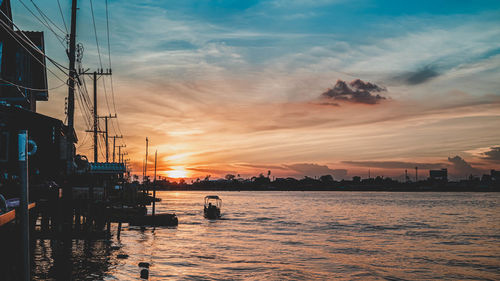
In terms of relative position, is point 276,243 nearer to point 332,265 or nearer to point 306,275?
point 332,265

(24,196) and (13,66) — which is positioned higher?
(13,66)

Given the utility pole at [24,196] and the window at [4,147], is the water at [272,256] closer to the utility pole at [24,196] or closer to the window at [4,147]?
the window at [4,147]

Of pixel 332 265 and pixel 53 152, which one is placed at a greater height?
pixel 53 152

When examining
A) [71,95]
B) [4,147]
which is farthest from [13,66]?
[4,147]

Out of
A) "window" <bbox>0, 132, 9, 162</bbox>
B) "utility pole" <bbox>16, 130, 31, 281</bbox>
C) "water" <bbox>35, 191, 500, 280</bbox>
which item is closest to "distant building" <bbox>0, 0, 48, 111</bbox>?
"window" <bbox>0, 132, 9, 162</bbox>

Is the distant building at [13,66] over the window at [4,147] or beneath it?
over

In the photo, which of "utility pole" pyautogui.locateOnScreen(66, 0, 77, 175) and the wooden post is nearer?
the wooden post

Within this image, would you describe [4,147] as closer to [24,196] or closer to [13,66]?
[13,66]

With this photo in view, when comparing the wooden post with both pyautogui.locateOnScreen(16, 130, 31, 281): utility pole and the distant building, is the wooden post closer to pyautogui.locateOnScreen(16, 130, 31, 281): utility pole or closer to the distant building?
pyautogui.locateOnScreen(16, 130, 31, 281): utility pole

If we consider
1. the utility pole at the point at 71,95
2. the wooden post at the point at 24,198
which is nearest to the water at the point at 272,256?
the utility pole at the point at 71,95

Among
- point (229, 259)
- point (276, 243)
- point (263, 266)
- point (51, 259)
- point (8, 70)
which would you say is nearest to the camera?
point (8, 70)

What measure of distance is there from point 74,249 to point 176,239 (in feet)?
47.6

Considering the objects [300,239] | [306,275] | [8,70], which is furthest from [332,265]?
[8,70]

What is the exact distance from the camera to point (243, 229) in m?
60.0
